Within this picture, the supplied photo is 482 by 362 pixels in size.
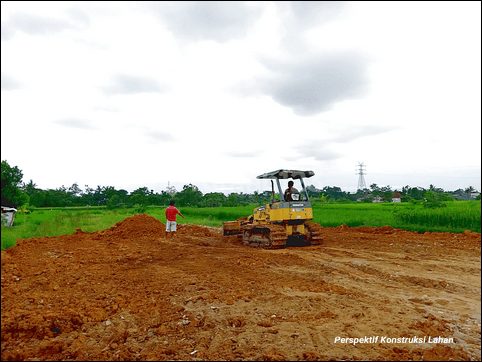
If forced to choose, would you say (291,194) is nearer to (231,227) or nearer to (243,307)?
(231,227)

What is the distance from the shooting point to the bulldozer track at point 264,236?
11.5 meters

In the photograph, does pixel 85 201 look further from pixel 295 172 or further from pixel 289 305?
pixel 289 305

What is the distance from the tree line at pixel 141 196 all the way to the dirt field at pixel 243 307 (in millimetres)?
482

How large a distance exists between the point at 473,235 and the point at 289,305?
396 cm

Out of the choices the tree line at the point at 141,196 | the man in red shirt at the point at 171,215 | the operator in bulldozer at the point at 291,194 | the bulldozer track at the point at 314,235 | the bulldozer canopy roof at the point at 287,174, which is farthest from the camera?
the man in red shirt at the point at 171,215

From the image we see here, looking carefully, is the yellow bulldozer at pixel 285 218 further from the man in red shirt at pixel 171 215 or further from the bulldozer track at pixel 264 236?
the man in red shirt at pixel 171 215

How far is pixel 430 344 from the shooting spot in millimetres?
2783

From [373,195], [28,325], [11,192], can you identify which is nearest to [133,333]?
[28,325]

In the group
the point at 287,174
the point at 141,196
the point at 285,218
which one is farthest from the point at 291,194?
the point at 141,196

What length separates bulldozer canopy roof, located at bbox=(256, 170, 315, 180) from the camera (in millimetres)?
11445

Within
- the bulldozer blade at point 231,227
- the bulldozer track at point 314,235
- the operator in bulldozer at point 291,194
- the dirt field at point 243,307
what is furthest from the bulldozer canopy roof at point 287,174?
the bulldozer blade at point 231,227

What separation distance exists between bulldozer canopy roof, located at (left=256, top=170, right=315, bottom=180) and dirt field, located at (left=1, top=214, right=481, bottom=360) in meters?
3.35

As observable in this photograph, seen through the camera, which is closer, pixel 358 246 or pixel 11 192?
pixel 11 192

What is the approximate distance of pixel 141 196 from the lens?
37469mm
